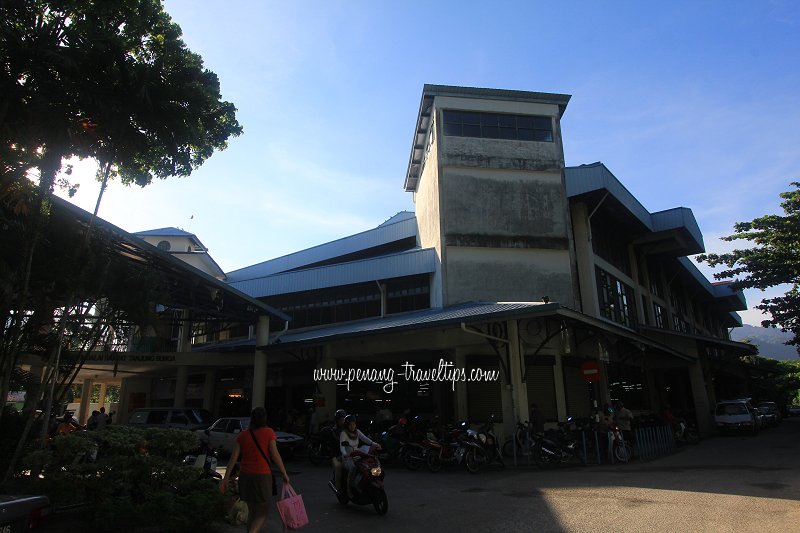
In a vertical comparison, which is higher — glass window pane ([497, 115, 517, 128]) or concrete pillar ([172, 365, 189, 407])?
glass window pane ([497, 115, 517, 128])

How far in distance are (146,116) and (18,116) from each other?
2.31 m

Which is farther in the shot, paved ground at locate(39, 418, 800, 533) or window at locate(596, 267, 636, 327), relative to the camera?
window at locate(596, 267, 636, 327)

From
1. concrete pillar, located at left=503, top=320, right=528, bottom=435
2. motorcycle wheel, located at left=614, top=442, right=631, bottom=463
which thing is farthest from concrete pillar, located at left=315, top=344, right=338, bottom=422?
motorcycle wheel, located at left=614, top=442, right=631, bottom=463

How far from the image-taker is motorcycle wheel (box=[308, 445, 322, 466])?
14.9 m

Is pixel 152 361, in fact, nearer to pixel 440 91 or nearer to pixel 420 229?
pixel 420 229

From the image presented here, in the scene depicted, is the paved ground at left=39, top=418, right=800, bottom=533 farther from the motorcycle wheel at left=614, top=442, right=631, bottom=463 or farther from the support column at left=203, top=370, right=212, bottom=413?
the support column at left=203, top=370, right=212, bottom=413

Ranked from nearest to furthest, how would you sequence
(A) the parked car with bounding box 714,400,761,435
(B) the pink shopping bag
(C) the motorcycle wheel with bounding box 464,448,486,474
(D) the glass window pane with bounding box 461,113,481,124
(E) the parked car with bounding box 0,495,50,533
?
(E) the parked car with bounding box 0,495,50,533
(B) the pink shopping bag
(C) the motorcycle wheel with bounding box 464,448,486,474
(D) the glass window pane with bounding box 461,113,481,124
(A) the parked car with bounding box 714,400,761,435

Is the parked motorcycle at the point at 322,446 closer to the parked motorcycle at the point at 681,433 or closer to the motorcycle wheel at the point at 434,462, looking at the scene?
the motorcycle wheel at the point at 434,462

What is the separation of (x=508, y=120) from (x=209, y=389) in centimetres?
1996

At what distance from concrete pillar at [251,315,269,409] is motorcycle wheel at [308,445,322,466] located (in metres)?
4.19

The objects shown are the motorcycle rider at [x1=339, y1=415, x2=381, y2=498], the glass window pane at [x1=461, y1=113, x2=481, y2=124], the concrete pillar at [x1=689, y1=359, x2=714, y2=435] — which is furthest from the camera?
the concrete pillar at [x1=689, y1=359, x2=714, y2=435]

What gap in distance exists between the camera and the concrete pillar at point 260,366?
61.0 feet

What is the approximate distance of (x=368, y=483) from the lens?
305 inches

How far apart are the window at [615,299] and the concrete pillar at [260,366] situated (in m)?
14.7
